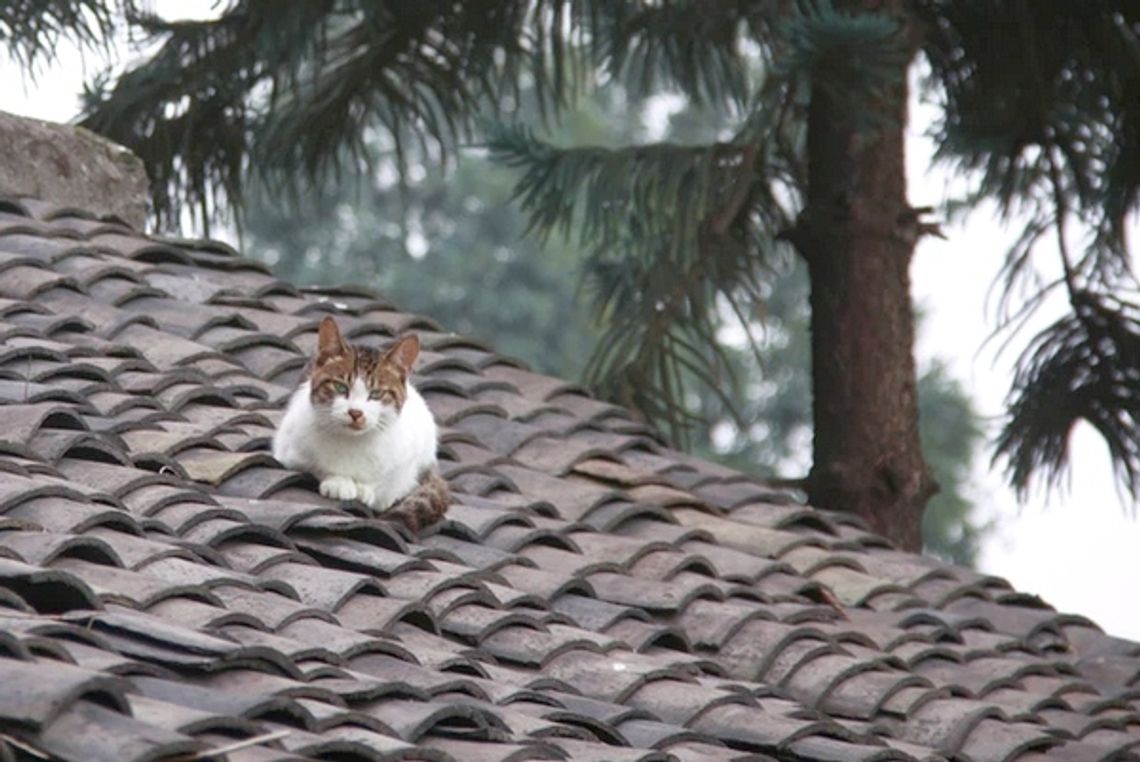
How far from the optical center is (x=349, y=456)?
4.23 meters

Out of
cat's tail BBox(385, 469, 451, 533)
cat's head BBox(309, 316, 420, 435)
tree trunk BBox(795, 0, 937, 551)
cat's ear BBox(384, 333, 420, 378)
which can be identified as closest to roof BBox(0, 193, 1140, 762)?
cat's tail BBox(385, 469, 451, 533)

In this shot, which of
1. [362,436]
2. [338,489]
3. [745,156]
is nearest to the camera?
[338,489]

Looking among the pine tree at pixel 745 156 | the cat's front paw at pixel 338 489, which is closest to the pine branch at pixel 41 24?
the pine tree at pixel 745 156

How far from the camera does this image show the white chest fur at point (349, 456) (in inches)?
166

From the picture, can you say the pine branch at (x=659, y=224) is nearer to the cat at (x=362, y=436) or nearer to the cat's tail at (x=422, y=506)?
the cat at (x=362, y=436)

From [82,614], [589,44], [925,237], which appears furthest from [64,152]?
[82,614]

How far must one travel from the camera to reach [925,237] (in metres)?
6.94

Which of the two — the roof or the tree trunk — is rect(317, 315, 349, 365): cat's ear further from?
the tree trunk

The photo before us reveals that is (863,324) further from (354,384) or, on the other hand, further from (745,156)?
(354,384)

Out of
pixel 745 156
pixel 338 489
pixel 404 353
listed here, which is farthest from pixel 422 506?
pixel 745 156

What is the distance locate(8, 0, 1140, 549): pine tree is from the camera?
6730mm

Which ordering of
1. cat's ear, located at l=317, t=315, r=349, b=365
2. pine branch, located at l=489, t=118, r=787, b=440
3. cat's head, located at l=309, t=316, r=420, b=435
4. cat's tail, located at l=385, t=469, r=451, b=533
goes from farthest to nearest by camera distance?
1. pine branch, located at l=489, t=118, r=787, b=440
2. cat's ear, located at l=317, t=315, r=349, b=365
3. cat's head, located at l=309, t=316, r=420, b=435
4. cat's tail, located at l=385, t=469, r=451, b=533

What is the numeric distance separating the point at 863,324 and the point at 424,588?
334cm

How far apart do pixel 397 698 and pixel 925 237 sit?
4399 millimetres
